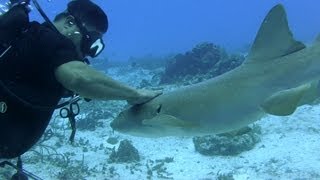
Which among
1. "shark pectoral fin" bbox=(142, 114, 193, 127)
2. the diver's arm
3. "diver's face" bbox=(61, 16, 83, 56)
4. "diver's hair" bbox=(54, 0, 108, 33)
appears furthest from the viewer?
"diver's hair" bbox=(54, 0, 108, 33)

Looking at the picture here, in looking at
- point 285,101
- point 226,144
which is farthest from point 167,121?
point 226,144

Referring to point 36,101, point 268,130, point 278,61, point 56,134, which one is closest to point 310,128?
point 268,130

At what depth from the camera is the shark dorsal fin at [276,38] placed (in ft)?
14.0

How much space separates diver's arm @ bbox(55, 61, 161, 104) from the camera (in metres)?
3.55

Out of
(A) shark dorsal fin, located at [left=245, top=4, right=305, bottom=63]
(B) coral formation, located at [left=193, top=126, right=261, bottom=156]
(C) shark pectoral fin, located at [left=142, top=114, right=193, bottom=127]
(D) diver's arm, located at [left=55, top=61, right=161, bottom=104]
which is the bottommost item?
(C) shark pectoral fin, located at [left=142, top=114, right=193, bottom=127]

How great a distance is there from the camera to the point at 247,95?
3994mm

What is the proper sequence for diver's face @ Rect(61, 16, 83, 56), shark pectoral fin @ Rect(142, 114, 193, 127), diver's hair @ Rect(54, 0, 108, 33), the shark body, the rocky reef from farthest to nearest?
1. the rocky reef
2. diver's hair @ Rect(54, 0, 108, 33)
3. diver's face @ Rect(61, 16, 83, 56)
4. the shark body
5. shark pectoral fin @ Rect(142, 114, 193, 127)

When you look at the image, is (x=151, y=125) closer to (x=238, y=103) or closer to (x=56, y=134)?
(x=238, y=103)

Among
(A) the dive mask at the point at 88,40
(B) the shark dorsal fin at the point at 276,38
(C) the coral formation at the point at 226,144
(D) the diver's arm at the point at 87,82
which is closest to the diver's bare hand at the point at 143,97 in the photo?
(D) the diver's arm at the point at 87,82

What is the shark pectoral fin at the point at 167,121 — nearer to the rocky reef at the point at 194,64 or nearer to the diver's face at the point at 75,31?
the diver's face at the point at 75,31

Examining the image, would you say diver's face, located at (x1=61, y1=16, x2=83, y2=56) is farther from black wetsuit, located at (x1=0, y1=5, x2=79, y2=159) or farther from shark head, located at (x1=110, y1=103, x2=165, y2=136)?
shark head, located at (x1=110, y1=103, x2=165, y2=136)

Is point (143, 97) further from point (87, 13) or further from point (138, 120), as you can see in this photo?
point (87, 13)

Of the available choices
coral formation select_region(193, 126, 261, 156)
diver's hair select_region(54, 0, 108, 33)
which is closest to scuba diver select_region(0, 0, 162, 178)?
diver's hair select_region(54, 0, 108, 33)

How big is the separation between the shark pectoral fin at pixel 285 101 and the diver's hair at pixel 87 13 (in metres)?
1.96
